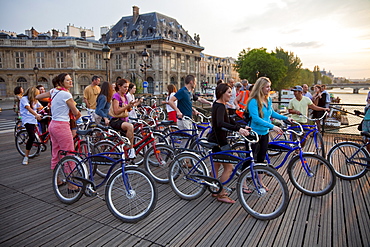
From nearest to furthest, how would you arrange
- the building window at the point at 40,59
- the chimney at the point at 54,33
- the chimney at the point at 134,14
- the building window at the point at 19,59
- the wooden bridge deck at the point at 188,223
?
the wooden bridge deck at the point at 188,223 < the building window at the point at 19,59 < the building window at the point at 40,59 < the chimney at the point at 54,33 < the chimney at the point at 134,14

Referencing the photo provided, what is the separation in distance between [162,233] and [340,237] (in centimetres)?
250

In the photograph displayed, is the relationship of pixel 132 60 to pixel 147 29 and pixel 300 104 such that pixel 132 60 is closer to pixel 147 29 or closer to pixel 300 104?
pixel 147 29

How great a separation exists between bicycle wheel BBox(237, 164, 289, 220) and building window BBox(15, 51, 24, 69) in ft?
153

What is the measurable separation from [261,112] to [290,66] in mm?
68538

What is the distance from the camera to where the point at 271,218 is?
391 centimetres

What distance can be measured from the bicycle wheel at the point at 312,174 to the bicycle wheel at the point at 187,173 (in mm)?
1704

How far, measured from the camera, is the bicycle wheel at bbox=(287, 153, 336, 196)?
4.38 meters

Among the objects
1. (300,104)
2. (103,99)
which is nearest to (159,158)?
(103,99)

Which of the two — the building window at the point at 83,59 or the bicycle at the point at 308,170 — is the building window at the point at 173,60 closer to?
the building window at the point at 83,59

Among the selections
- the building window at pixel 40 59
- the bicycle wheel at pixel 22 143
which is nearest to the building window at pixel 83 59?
the building window at pixel 40 59

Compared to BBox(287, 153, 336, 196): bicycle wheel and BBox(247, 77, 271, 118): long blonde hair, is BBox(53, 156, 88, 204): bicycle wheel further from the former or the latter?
BBox(287, 153, 336, 196): bicycle wheel

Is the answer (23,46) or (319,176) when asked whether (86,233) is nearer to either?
(319,176)


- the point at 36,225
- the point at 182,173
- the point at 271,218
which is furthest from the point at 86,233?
the point at 271,218

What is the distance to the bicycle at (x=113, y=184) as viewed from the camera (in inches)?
Result: 156
